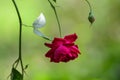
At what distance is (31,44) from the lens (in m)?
3.08

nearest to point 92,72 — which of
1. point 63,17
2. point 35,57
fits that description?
point 35,57

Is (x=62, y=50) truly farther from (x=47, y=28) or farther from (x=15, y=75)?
(x=47, y=28)

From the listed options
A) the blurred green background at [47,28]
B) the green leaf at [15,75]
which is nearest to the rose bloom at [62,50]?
the green leaf at [15,75]

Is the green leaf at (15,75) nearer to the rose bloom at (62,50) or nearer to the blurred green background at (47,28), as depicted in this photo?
the rose bloom at (62,50)

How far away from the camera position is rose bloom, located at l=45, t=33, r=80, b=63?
0.99m

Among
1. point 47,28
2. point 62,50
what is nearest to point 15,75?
point 62,50

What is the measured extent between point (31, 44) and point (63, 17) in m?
0.30

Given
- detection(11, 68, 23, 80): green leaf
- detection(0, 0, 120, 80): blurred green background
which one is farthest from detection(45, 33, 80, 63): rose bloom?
detection(0, 0, 120, 80): blurred green background

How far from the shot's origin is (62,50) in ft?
3.29

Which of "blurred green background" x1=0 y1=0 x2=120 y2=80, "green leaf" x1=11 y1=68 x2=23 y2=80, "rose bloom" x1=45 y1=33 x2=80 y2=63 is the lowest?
"blurred green background" x1=0 y1=0 x2=120 y2=80

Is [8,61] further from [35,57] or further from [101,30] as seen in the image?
[101,30]

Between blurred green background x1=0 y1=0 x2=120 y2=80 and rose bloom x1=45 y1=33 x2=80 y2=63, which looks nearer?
rose bloom x1=45 y1=33 x2=80 y2=63

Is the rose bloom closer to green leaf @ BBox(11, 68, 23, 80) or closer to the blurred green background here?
green leaf @ BBox(11, 68, 23, 80)

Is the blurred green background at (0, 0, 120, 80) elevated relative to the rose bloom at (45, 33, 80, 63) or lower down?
lower down
